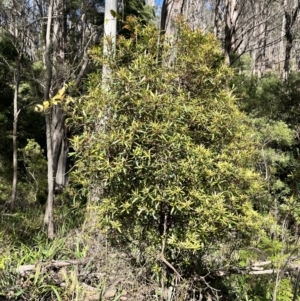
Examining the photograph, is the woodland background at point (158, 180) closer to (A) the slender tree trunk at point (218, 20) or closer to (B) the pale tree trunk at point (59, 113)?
(B) the pale tree trunk at point (59, 113)

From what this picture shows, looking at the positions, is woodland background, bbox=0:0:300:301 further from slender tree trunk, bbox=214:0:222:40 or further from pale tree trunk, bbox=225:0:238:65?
slender tree trunk, bbox=214:0:222:40

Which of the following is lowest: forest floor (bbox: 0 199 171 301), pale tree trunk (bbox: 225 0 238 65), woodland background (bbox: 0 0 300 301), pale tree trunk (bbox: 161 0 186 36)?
forest floor (bbox: 0 199 171 301)

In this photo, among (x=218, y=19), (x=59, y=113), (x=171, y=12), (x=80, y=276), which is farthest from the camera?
(x=218, y=19)

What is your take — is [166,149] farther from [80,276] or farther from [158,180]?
[80,276]

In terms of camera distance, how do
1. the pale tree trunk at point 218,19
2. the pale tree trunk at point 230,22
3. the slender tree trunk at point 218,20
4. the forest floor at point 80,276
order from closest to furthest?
the forest floor at point 80,276
the pale tree trunk at point 230,22
the slender tree trunk at point 218,20
the pale tree trunk at point 218,19

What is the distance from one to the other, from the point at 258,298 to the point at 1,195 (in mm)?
7542

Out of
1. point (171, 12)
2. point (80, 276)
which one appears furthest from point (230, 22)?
point (80, 276)

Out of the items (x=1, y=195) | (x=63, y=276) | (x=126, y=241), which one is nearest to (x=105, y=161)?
(x=126, y=241)

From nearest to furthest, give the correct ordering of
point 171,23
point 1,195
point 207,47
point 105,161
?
point 105,161 < point 207,47 < point 171,23 < point 1,195

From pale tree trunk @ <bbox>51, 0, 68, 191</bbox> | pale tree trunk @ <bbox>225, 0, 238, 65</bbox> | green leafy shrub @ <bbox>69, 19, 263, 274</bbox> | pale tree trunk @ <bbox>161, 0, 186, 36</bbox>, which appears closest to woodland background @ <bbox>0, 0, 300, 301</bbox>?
green leafy shrub @ <bbox>69, 19, 263, 274</bbox>

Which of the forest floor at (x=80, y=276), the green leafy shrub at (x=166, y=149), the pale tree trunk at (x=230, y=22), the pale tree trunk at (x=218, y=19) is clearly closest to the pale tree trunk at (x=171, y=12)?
the green leafy shrub at (x=166, y=149)

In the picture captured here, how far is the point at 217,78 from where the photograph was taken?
3.06 m

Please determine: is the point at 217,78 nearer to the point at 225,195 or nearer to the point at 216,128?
the point at 216,128

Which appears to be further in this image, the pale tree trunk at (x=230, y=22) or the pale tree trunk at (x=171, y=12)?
the pale tree trunk at (x=230, y=22)
